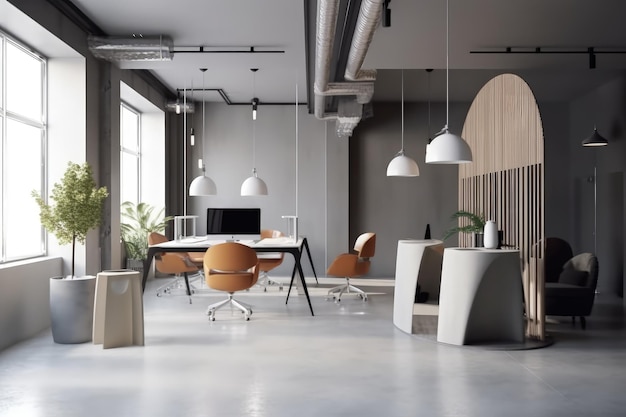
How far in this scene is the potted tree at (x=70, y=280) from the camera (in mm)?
6016

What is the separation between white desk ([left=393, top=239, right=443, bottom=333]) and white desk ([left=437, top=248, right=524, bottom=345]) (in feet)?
1.85

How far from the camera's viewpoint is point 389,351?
571 cm

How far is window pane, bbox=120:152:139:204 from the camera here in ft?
36.4

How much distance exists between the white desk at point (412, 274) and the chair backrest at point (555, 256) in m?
2.26

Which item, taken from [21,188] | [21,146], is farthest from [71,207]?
[21,146]

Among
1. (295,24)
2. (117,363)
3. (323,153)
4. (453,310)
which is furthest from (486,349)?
(323,153)

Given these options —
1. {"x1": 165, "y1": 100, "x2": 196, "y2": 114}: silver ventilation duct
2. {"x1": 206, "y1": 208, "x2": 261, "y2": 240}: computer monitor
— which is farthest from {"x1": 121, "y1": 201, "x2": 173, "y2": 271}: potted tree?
{"x1": 206, "y1": 208, "x2": 261, "y2": 240}: computer monitor

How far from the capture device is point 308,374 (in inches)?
192

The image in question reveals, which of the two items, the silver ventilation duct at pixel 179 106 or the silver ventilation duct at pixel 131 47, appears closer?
the silver ventilation duct at pixel 131 47

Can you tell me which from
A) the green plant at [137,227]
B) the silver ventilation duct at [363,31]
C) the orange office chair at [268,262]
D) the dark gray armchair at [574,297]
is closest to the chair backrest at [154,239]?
the green plant at [137,227]

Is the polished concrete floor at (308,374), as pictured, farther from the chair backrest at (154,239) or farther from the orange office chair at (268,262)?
the orange office chair at (268,262)

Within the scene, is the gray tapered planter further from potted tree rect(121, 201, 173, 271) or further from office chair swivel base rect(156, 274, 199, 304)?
potted tree rect(121, 201, 173, 271)

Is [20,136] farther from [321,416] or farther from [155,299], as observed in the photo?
[321,416]

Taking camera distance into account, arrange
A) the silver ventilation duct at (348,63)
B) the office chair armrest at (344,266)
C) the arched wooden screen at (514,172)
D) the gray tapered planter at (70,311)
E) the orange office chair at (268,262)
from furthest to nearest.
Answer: the orange office chair at (268,262)
the office chair armrest at (344,266)
the arched wooden screen at (514,172)
the gray tapered planter at (70,311)
the silver ventilation duct at (348,63)
